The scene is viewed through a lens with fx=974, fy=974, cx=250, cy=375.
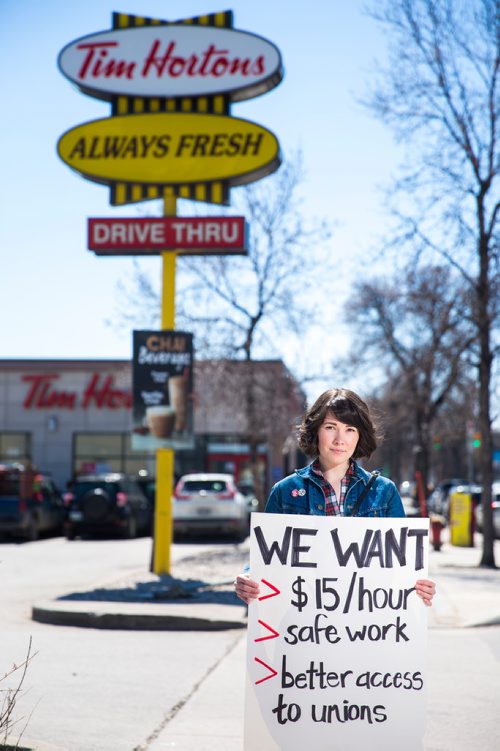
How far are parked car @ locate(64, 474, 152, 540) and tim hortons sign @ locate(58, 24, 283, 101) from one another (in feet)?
40.6

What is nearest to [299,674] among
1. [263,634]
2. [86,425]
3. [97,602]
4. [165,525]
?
[263,634]

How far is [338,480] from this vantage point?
392cm

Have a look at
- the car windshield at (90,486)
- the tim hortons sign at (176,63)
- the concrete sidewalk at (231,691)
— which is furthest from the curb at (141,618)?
the car windshield at (90,486)

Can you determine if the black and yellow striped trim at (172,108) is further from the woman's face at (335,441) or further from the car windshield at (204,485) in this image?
the woman's face at (335,441)

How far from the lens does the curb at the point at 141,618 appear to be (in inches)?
372

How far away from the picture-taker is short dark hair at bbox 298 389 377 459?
153 inches

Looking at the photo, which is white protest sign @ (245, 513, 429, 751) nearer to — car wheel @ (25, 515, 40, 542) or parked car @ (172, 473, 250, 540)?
parked car @ (172, 473, 250, 540)

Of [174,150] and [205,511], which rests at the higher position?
[174,150]

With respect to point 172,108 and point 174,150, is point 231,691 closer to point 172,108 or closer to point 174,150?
point 174,150

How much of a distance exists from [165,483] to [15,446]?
96.8 feet

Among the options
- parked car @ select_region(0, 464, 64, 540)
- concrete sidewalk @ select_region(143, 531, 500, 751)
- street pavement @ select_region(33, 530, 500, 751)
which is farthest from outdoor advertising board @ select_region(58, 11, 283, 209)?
parked car @ select_region(0, 464, 64, 540)

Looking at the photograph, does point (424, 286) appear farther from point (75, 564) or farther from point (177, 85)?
point (75, 564)

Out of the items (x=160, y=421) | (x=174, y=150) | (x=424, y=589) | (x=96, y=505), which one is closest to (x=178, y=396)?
(x=160, y=421)

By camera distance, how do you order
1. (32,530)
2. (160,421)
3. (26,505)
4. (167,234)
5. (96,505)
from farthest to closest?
(96,505) < (32,530) < (26,505) < (160,421) < (167,234)
